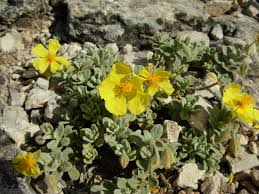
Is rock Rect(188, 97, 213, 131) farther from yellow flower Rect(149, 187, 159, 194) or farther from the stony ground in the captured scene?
yellow flower Rect(149, 187, 159, 194)

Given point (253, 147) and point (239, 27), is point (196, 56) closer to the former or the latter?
point (239, 27)

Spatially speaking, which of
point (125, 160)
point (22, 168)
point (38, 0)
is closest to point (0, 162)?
point (22, 168)

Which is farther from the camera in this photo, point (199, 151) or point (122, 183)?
point (199, 151)

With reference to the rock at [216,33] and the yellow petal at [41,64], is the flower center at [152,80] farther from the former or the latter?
the rock at [216,33]

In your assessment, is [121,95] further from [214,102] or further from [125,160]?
[214,102]

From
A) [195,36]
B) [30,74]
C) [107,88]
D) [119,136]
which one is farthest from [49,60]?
[195,36]

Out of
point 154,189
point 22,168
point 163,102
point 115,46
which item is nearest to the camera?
point 22,168
